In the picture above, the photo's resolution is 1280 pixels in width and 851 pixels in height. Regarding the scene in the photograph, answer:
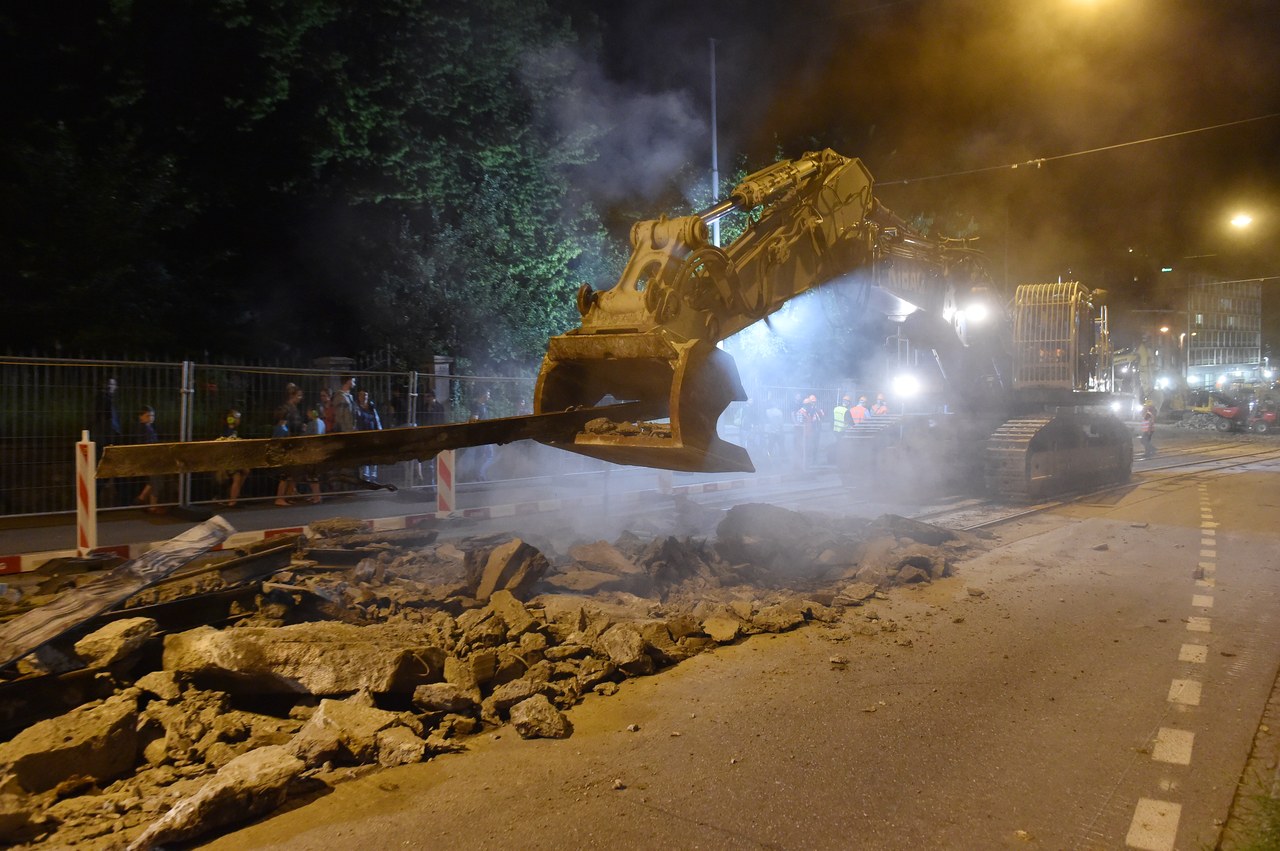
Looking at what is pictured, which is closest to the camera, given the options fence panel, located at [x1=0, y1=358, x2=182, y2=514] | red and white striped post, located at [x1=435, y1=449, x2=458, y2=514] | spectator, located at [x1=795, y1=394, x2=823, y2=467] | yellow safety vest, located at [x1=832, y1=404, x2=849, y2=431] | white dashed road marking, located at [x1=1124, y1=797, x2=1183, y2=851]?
white dashed road marking, located at [x1=1124, y1=797, x2=1183, y2=851]

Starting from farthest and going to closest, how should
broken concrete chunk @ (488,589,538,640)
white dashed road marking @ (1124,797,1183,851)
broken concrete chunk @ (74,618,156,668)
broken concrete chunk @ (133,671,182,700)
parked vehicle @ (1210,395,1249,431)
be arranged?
parked vehicle @ (1210,395,1249,431) < broken concrete chunk @ (488,589,538,640) < broken concrete chunk @ (74,618,156,668) < broken concrete chunk @ (133,671,182,700) < white dashed road marking @ (1124,797,1183,851)

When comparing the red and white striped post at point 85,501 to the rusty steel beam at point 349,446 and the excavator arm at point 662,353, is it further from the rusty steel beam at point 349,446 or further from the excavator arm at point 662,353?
the excavator arm at point 662,353

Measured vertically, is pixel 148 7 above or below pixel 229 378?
above

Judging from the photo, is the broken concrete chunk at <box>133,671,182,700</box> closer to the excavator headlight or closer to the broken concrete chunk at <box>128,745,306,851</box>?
the broken concrete chunk at <box>128,745,306,851</box>

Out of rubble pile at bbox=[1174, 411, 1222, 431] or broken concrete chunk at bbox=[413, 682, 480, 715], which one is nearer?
broken concrete chunk at bbox=[413, 682, 480, 715]

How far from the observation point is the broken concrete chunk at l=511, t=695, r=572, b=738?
4.29m

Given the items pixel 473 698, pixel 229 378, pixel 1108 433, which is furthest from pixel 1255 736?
pixel 1108 433

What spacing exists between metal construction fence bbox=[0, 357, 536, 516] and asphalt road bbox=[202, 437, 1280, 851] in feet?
27.9

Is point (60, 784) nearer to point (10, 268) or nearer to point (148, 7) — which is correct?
point (10, 268)

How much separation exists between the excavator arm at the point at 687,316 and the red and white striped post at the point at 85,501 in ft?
16.0

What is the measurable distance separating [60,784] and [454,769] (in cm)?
162

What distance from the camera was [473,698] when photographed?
4.50 metres

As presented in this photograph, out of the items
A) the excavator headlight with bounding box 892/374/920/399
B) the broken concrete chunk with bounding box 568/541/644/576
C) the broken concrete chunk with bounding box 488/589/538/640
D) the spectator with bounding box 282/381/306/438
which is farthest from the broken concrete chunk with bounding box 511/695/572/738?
the excavator headlight with bounding box 892/374/920/399

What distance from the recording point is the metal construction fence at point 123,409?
35.0 ft
